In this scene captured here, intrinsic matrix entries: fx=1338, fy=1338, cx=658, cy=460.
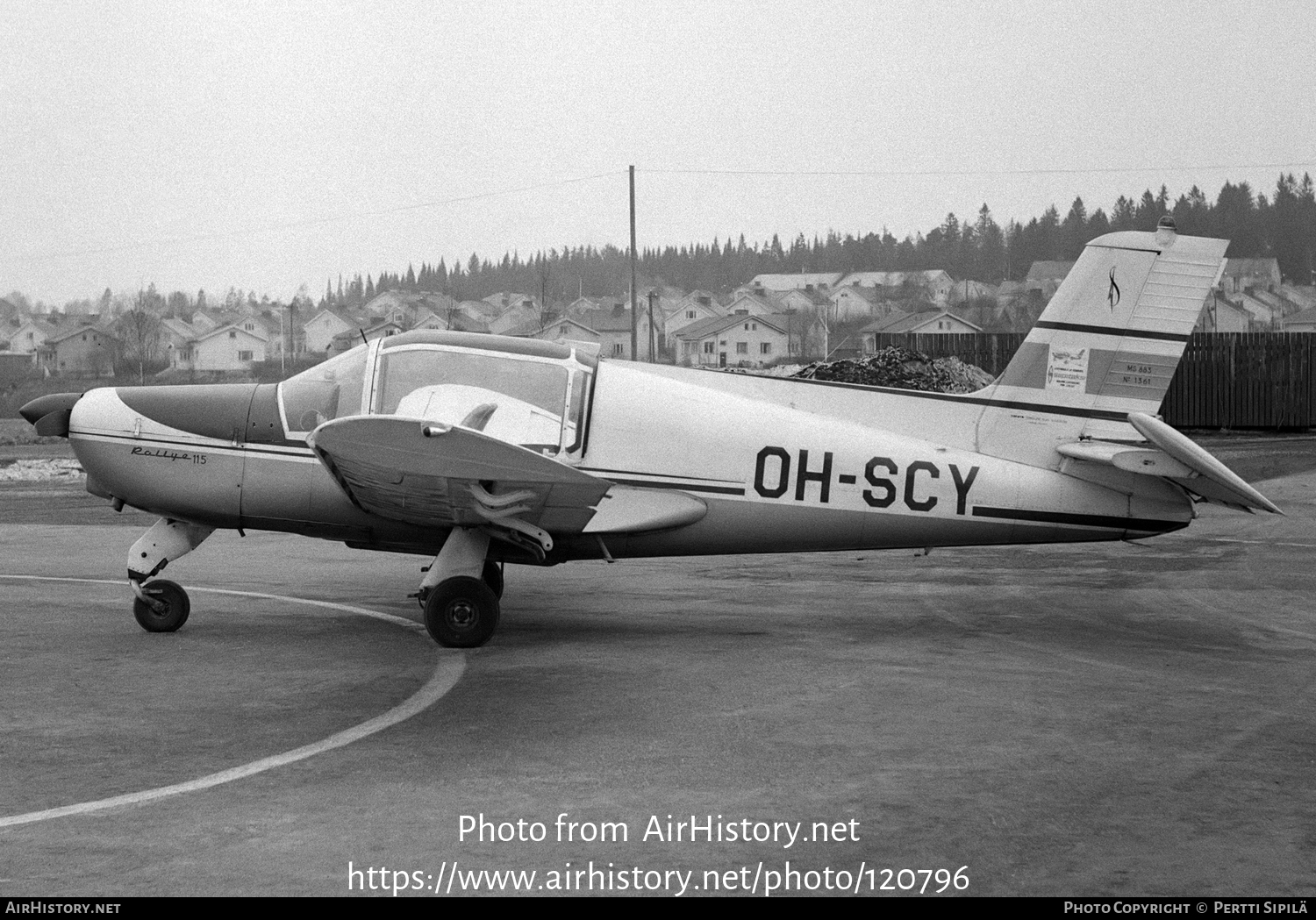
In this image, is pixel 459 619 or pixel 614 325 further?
pixel 614 325

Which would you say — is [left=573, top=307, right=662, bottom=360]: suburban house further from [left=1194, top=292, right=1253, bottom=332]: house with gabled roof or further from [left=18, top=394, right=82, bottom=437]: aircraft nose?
[left=18, top=394, right=82, bottom=437]: aircraft nose

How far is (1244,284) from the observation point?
135250 mm

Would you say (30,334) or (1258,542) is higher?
(1258,542)

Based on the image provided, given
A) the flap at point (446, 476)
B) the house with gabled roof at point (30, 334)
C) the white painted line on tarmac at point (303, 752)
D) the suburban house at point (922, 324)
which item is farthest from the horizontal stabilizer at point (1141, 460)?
the house with gabled roof at point (30, 334)

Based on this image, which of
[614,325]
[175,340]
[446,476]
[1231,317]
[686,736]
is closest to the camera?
[686,736]

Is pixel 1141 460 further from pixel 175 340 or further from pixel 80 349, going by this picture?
pixel 80 349

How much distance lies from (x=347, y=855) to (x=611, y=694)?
131 inches

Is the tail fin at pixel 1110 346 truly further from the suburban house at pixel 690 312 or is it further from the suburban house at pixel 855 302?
the suburban house at pixel 855 302

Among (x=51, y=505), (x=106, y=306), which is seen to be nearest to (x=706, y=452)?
(x=51, y=505)

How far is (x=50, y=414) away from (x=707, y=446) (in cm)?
550

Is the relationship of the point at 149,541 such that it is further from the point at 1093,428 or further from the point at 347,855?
the point at 1093,428

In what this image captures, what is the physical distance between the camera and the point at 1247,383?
39.7 metres

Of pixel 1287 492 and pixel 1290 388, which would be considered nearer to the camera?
pixel 1287 492

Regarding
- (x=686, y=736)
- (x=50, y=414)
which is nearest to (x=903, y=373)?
(x=50, y=414)
